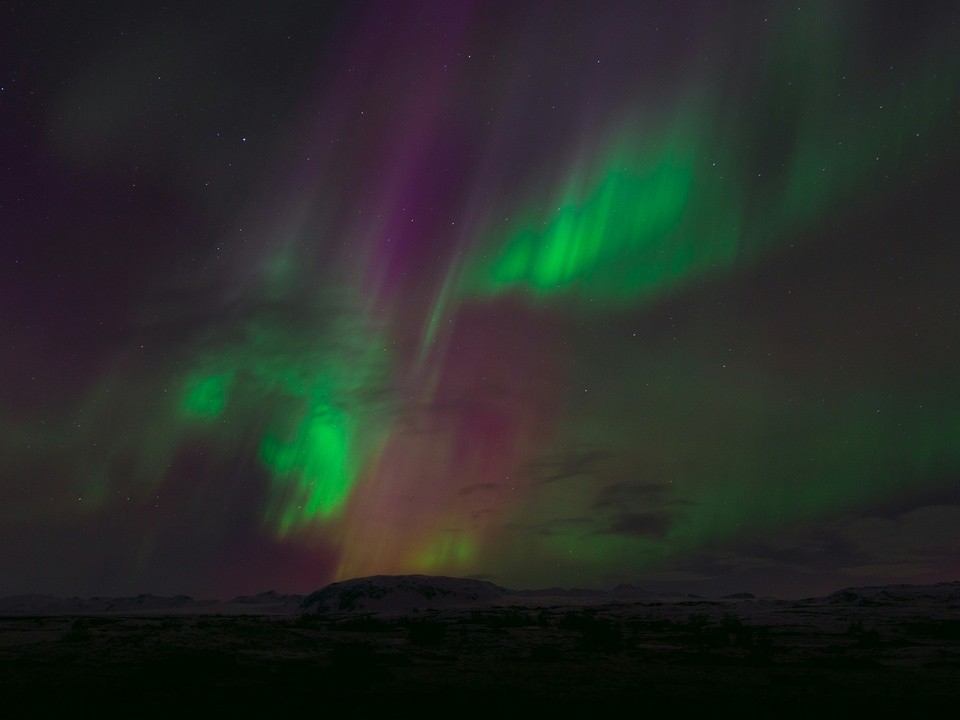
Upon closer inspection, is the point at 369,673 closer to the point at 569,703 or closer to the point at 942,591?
the point at 569,703

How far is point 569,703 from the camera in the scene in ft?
44.1

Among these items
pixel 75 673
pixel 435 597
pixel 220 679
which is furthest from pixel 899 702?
pixel 435 597

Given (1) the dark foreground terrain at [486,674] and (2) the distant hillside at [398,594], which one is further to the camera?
(2) the distant hillside at [398,594]

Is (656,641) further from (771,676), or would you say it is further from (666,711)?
(666,711)

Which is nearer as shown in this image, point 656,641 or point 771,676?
point 771,676

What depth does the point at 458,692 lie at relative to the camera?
1480cm

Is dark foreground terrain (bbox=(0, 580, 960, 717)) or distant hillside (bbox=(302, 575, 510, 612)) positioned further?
distant hillside (bbox=(302, 575, 510, 612))

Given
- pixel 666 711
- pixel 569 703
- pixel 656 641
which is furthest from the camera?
pixel 656 641

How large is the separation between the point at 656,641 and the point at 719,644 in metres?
3.54

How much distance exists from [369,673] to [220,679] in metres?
4.06

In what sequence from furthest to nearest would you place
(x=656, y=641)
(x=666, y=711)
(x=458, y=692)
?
1. (x=656, y=641)
2. (x=458, y=692)
3. (x=666, y=711)

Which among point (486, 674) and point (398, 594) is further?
point (398, 594)

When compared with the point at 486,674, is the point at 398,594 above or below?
below

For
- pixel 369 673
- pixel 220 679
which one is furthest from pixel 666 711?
pixel 220 679
